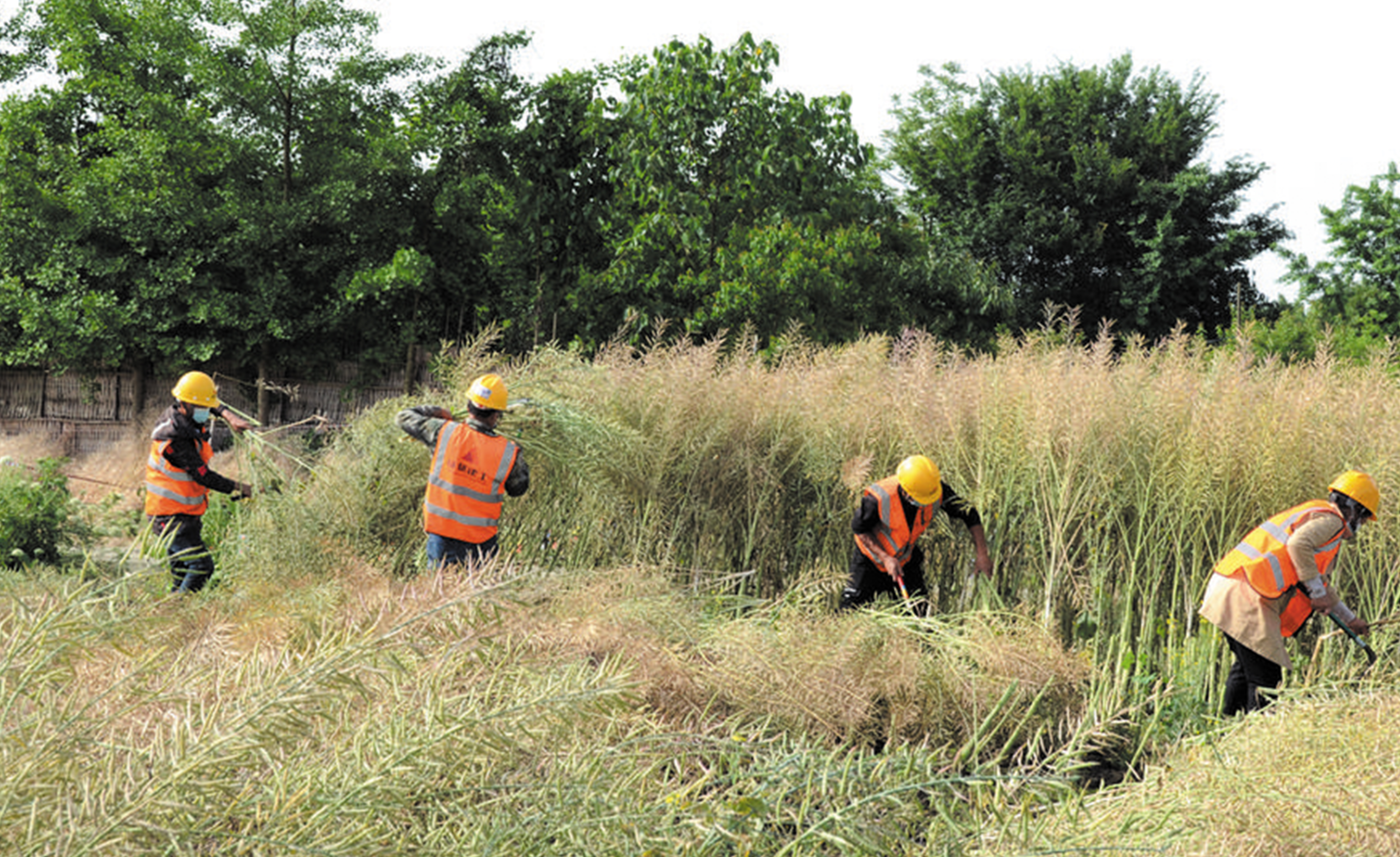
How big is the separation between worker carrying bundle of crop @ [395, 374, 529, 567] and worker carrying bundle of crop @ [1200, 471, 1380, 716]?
11.6 ft

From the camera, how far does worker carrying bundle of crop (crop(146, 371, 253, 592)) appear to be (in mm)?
6676

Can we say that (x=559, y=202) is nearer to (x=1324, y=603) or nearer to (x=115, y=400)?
(x=115, y=400)

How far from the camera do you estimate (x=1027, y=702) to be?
408 centimetres

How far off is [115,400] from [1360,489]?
54.0ft

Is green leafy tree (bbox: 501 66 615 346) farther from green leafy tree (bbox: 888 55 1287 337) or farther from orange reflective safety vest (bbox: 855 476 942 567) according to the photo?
green leafy tree (bbox: 888 55 1287 337)

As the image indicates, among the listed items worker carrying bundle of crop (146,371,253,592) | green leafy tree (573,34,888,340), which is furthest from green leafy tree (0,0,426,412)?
worker carrying bundle of crop (146,371,253,592)

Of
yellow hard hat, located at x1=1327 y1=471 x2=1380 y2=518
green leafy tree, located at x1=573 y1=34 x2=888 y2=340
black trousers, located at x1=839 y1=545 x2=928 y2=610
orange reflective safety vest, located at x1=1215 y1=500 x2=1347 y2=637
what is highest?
green leafy tree, located at x1=573 y1=34 x2=888 y2=340

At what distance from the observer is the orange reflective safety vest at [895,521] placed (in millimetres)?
5535

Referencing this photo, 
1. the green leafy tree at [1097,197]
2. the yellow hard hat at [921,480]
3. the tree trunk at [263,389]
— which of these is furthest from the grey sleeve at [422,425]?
the green leafy tree at [1097,197]

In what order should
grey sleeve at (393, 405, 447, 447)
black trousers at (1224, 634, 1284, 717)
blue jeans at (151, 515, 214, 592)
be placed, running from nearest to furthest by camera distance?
blue jeans at (151, 515, 214, 592)
black trousers at (1224, 634, 1284, 717)
grey sleeve at (393, 405, 447, 447)

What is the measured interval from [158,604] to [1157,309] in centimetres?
2349

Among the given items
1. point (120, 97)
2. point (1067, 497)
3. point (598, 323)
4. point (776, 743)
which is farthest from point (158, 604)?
point (120, 97)

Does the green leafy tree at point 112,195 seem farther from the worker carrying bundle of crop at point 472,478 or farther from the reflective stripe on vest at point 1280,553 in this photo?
the reflective stripe on vest at point 1280,553

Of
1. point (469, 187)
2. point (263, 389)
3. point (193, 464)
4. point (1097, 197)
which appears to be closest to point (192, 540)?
point (193, 464)
